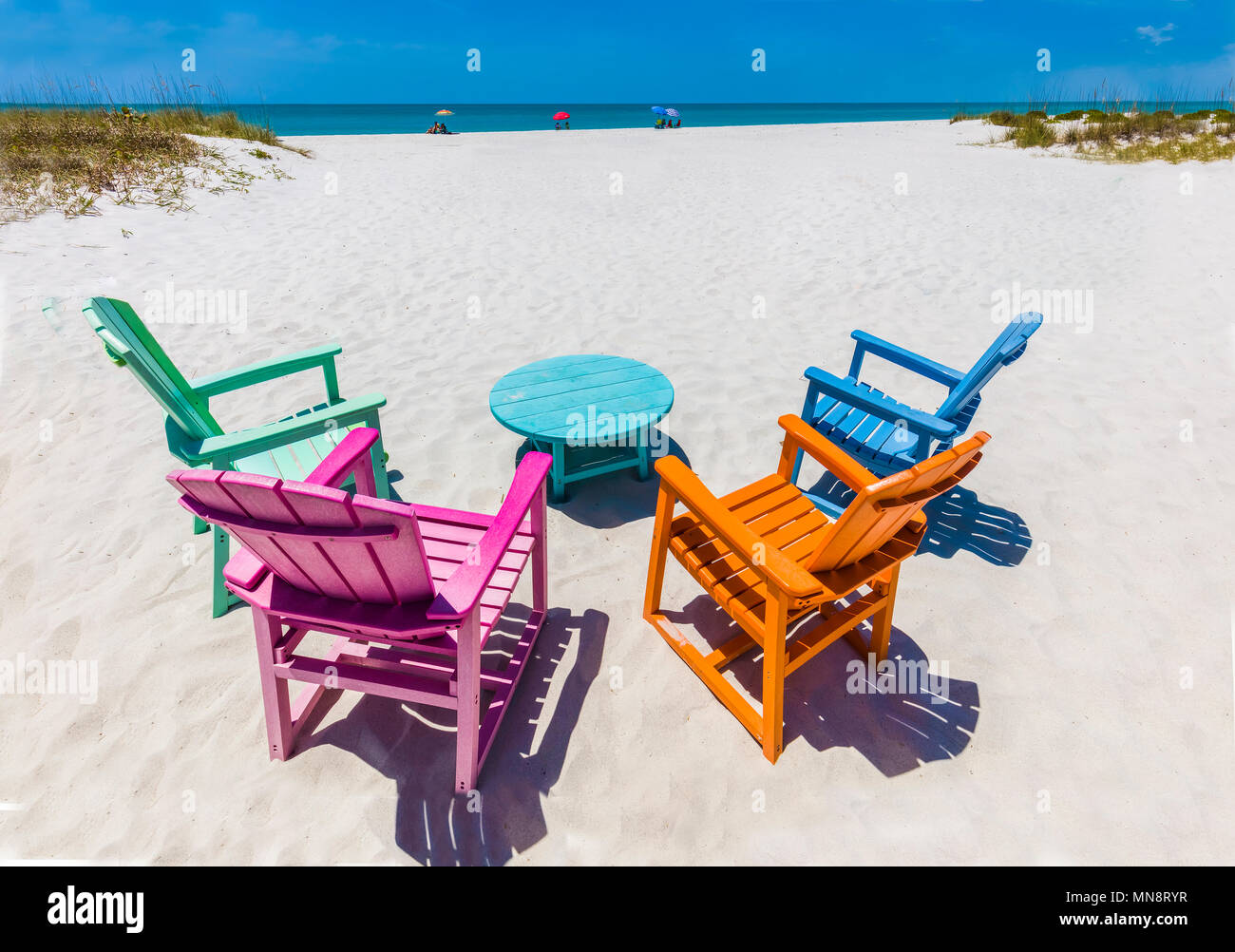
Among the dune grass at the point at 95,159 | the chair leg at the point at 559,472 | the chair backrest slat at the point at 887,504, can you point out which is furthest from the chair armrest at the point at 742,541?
the dune grass at the point at 95,159

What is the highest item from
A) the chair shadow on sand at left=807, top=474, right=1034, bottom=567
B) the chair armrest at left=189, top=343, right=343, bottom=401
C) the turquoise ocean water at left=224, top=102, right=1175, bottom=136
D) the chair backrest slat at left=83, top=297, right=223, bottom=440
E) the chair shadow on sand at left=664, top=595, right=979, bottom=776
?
the turquoise ocean water at left=224, top=102, right=1175, bottom=136

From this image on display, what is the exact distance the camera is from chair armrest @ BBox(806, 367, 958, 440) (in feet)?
8.73

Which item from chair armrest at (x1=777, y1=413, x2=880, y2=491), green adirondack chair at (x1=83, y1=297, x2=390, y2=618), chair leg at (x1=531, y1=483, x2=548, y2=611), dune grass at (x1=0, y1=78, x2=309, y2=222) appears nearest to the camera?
chair armrest at (x1=777, y1=413, x2=880, y2=491)

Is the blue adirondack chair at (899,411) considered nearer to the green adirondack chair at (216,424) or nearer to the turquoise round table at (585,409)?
the turquoise round table at (585,409)

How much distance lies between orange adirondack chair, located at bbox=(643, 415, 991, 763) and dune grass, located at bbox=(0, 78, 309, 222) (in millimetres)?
8323

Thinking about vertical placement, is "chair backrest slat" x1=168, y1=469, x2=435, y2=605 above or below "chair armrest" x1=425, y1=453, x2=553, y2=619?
above

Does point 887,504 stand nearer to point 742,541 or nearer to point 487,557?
point 742,541

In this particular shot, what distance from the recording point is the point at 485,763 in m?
2.06

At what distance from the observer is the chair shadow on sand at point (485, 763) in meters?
1.86

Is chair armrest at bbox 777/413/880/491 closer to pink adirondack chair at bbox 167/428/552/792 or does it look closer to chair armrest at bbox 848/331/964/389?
pink adirondack chair at bbox 167/428/552/792

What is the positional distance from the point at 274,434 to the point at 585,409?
4.36 feet

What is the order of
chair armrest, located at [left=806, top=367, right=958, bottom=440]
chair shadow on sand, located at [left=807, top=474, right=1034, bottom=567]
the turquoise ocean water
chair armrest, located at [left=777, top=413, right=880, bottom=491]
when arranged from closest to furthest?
chair armrest, located at [left=777, top=413, right=880, bottom=491], chair armrest, located at [left=806, top=367, right=958, bottom=440], chair shadow on sand, located at [left=807, top=474, right=1034, bottom=567], the turquoise ocean water

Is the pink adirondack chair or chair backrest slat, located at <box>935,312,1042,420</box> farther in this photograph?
chair backrest slat, located at <box>935,312,1042,420</box>

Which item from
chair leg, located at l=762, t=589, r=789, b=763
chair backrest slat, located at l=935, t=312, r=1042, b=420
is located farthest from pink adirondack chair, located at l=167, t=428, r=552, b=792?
chair backrest slat, located at l=935, t=312, r=1042, b=420
